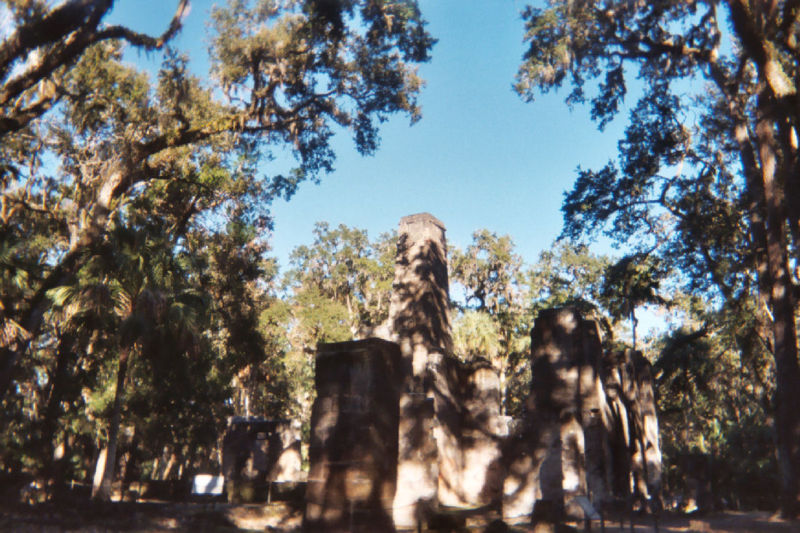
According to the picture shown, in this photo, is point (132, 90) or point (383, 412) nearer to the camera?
point (383, 412)

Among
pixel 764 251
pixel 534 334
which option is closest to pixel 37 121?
pixel 534 334

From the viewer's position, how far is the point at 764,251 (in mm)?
15688

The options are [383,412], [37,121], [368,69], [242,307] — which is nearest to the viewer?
[383,412]

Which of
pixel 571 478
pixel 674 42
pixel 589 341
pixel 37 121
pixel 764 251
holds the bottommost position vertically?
pixel 571 478

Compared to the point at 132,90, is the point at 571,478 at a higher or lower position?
lower

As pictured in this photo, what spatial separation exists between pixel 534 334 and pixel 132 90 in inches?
610

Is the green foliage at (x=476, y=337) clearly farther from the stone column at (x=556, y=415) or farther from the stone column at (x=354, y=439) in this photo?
the stone column at (x=354, y=439)

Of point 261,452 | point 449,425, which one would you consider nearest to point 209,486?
point 261,452

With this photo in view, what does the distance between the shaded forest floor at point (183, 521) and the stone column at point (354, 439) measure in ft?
13.9

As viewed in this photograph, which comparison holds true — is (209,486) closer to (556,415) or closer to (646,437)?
(556,415)

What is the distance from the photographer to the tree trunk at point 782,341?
11.8 meters

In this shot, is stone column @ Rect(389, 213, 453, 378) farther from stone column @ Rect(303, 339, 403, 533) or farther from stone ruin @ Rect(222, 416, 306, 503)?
stone column @ Rect(303, 339, 403, 533)

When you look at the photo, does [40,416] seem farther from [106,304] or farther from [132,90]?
[132,90]

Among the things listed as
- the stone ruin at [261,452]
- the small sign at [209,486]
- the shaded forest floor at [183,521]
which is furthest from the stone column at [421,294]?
the small sign at [209,486]
